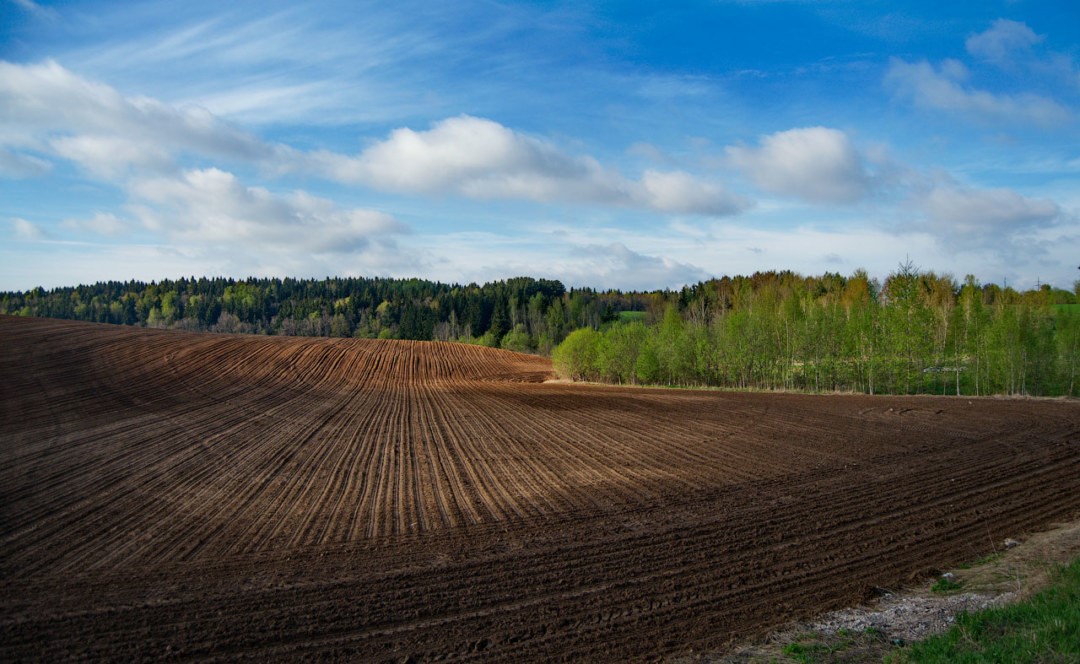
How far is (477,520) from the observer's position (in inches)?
619

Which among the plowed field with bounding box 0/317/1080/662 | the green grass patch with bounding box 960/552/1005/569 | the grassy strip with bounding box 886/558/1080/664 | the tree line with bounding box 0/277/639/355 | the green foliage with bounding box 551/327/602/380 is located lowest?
the plowed field with bounding box 0/317/1080/662

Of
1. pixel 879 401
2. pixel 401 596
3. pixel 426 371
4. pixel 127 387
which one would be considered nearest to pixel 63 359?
pixel 127 387

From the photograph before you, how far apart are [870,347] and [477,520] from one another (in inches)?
1679

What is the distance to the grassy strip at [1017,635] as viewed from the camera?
668 centimetres

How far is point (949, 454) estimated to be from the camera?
22.7 m

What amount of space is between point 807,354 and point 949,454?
3033 centimetres

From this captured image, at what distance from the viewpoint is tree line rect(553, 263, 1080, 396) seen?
42.6 metres

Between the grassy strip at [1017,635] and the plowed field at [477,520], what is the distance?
8.51 ft

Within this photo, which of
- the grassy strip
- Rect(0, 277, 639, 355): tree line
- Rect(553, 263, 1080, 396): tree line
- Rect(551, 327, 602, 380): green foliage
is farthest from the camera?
Rect(0, 277, 639, 355): tree line

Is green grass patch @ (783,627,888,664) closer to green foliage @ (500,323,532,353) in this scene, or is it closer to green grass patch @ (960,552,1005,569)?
green grass patch @ (960,552,1005,569)

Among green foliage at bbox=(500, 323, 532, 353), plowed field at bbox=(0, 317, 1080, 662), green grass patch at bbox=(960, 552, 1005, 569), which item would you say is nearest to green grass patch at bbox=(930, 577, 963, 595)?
plowed field at bbox=(0, 317, 1080, 662)

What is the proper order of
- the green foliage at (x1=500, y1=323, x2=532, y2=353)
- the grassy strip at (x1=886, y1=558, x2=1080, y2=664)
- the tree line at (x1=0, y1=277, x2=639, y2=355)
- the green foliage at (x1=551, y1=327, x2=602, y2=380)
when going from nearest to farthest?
the grassy strip at (x1=886, y1=558, x2=1080, y2=664) → the green foliage at (x1=551, y1=327, x2=602, y2=380) → the green foliage at (x1=500, y1=323, x2=532, y2=353) → the tree line at (x1=0, y1=277, x2=639, y2=355)

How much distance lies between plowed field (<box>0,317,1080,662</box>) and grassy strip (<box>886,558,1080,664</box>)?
8.51 ft

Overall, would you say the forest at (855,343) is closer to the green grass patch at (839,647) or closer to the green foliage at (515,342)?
the green foliage at (515,342)
